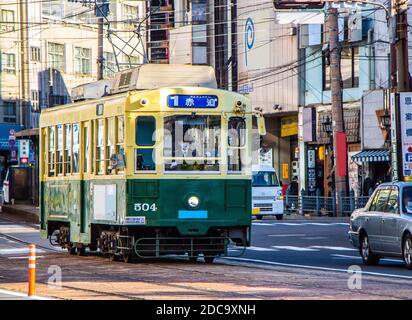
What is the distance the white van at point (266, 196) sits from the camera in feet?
164

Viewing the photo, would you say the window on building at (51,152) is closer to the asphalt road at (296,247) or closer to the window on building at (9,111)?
Answer: the asphalt road at (296,247)

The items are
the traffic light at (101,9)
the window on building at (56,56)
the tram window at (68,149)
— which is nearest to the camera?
the tram window at (68,149)

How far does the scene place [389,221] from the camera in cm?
2519

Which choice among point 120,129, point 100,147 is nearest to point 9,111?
point 100,147

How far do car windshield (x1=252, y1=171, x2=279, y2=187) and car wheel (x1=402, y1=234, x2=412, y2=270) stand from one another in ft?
85.0

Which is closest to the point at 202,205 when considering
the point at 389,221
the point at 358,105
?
the point at 389,221

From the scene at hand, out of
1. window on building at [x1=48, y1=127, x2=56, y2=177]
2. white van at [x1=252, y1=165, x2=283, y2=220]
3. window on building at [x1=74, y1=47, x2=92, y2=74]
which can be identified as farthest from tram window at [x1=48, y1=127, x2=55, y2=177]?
window on building at [x1=74, y1=47, x2=92, y2=74]

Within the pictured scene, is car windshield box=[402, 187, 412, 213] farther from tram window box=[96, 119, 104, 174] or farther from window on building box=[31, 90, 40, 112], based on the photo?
window on building box=[31, 90, 40, 112]

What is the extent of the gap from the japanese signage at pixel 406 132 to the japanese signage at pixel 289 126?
94.8 ft

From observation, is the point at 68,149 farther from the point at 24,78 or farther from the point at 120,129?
the point at 24,78

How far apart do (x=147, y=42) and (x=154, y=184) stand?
A: 63566mm

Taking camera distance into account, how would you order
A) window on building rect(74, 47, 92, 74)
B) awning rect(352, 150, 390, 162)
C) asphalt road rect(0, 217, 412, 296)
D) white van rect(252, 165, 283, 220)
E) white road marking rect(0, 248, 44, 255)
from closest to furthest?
asphalt road rect(0, 217, 412, 296) → white road marking rect(0, 248, 44, 255) → white van rect(252, 165, 283, 220) → awning rect(352, 150, 390, 162) → window on building rect(74, 47, 92, 74)

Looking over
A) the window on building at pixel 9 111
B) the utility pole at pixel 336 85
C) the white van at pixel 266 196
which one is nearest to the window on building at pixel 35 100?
the window on building at pixel 9 111

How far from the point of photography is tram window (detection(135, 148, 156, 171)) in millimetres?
24266
